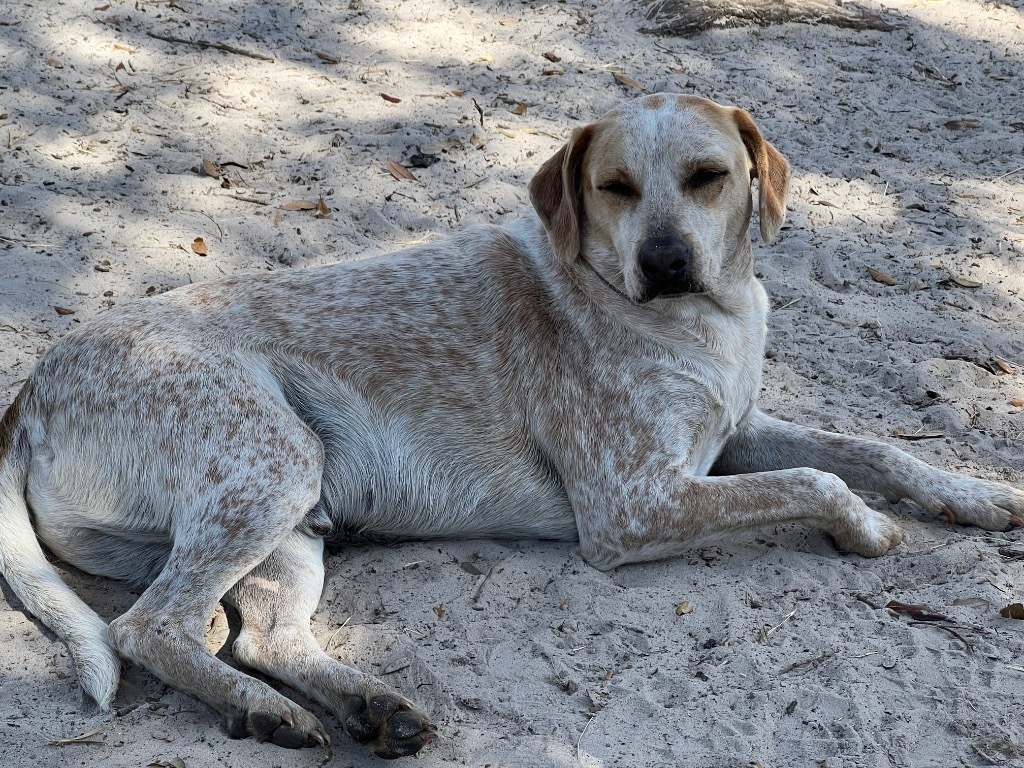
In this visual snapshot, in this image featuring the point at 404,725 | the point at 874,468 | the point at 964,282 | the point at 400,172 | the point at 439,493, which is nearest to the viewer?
the point at 404,725

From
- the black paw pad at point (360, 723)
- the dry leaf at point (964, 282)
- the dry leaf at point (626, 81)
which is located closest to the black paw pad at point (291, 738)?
the black paw pad at point (360, 723)

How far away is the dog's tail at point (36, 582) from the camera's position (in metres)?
3.42

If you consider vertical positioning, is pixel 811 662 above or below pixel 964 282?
below

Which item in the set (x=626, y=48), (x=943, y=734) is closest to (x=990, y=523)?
(x=943, y=734)

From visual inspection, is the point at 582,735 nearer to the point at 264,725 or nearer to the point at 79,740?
the point at 264,725

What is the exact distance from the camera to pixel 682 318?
422cm

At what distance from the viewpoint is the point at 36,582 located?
12.2 ft

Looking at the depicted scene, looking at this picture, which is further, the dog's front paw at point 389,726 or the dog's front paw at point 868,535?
the dog's front paw at point 868,535

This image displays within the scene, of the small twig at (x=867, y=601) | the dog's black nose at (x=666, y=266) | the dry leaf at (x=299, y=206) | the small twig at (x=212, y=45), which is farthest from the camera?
the small twig at (x=212, y=45)

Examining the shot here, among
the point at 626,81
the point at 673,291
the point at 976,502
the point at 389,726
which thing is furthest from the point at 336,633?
the point at 626,81

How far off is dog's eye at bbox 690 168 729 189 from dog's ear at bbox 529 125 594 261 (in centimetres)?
47

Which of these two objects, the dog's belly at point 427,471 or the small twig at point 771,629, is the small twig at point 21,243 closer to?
the dog's belly at point 427,471

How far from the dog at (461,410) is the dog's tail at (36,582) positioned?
0.04ft

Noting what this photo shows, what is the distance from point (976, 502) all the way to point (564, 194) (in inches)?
79.1
